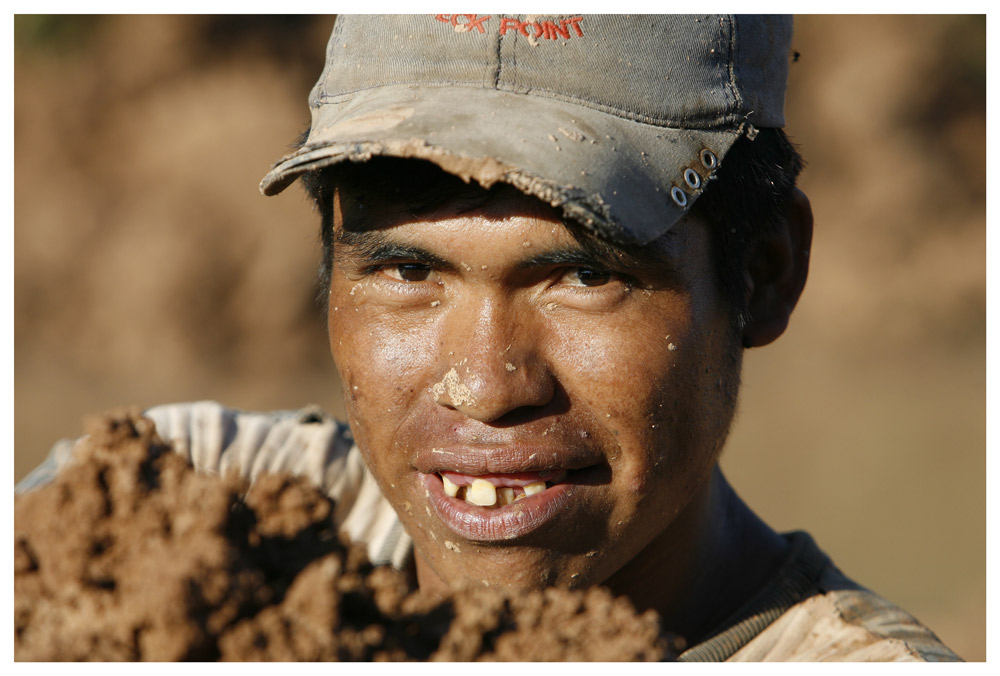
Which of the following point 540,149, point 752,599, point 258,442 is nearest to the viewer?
point 540,149

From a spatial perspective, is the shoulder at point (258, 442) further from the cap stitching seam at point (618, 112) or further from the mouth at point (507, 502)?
the cap stitching seam at point (618, 112)

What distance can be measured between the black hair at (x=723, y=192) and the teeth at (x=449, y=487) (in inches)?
19.2

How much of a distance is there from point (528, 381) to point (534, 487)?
210 millimetres

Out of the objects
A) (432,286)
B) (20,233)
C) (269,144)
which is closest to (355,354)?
(432,286)

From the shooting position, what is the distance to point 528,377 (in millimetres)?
1637

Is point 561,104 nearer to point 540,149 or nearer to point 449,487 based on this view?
point 540,149

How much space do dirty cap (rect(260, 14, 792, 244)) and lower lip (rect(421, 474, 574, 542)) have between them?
19.1 inches

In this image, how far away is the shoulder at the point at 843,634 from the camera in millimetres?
1810

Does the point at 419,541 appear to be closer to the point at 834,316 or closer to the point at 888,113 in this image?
the point at 834,316

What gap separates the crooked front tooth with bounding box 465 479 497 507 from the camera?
1.73 metres

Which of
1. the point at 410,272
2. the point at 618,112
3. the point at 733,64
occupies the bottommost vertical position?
the point at 410,272

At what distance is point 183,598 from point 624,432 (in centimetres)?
91

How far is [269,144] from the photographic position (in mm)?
7438

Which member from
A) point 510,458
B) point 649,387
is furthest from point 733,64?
point 510,458
